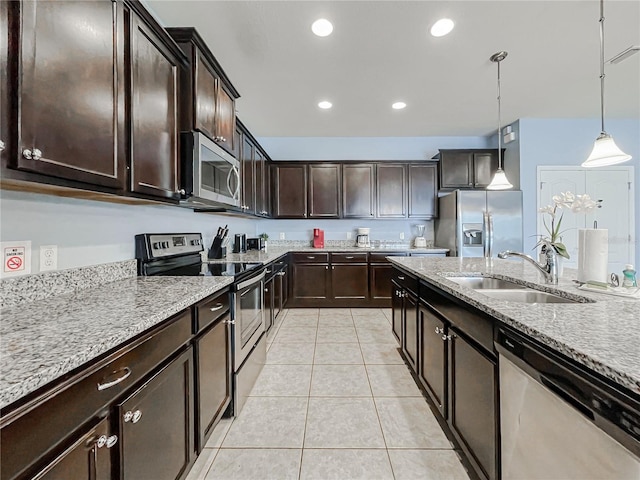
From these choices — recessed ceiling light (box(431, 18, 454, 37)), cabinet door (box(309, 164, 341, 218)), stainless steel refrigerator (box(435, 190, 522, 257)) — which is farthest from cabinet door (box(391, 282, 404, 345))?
recessed ceiling light (box(431, 18, 454, 37))

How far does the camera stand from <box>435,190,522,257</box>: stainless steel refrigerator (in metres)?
3.80

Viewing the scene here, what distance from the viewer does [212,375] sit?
1.44 meters

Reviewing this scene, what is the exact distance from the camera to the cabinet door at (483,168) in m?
4.29

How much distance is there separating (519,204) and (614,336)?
3.72 m

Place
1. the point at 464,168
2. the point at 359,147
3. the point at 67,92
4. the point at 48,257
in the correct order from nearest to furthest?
the point at 67,92, the point at 48,257, the point at 464,168, the point at 359,147

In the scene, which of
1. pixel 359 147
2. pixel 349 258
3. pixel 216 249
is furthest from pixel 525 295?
pixel 359 147

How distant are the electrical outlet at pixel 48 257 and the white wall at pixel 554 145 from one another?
504 cm

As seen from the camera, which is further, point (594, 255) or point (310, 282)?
point (310, 282)

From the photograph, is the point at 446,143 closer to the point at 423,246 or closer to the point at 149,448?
the point at 423,246

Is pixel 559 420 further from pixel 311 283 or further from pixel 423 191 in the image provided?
pixel 423 191

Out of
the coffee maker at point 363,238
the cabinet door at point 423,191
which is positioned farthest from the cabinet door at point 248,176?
the cabinet door at point 423,191

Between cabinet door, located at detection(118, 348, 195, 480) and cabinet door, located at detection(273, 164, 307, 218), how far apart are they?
11.0 feet

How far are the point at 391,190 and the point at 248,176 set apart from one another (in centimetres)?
230

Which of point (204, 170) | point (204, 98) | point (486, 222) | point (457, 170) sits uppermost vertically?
point (457, 170)
